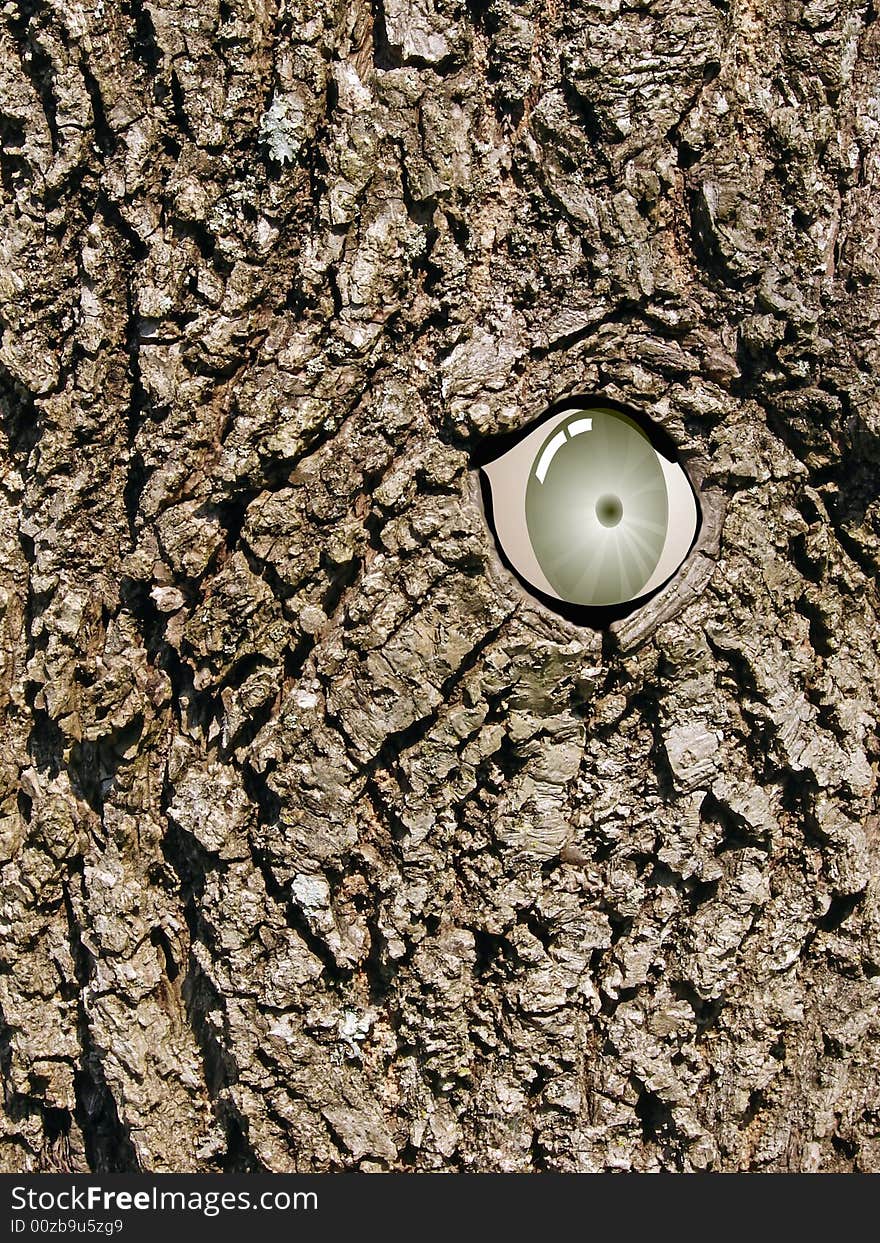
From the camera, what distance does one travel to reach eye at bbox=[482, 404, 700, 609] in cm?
159

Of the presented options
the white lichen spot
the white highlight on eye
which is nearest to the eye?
the white highlight on eye

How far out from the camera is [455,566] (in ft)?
5.12

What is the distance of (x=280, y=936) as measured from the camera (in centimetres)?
164

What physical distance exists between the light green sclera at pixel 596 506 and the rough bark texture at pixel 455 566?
0.06 m

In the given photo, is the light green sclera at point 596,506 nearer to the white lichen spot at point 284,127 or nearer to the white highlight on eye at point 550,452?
the white highlight on eye at point 550,452

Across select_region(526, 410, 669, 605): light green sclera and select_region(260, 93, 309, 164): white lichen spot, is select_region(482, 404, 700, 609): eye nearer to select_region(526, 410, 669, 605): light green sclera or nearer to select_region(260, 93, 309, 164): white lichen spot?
select_region(526, 410, 669, 605): light green sclera

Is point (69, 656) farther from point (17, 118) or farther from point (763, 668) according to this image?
point (763, 668)

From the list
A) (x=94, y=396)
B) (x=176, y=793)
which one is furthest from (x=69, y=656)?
(x=94, y=396)

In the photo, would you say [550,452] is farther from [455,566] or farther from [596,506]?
[455,566]

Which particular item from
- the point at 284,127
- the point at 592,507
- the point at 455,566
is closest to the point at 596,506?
the point at 592,507

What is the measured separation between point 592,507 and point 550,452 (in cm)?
10

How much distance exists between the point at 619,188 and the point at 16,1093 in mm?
1671

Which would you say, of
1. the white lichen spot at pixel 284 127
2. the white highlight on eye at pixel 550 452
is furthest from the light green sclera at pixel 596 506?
the white lichen spot at pixel 284 127

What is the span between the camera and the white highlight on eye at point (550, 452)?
159 cm
